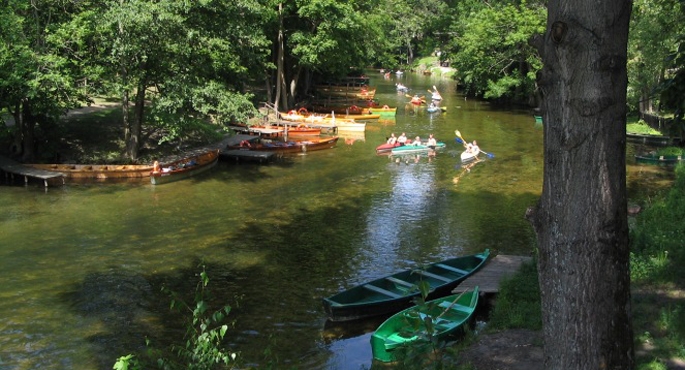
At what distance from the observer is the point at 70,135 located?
2911cm

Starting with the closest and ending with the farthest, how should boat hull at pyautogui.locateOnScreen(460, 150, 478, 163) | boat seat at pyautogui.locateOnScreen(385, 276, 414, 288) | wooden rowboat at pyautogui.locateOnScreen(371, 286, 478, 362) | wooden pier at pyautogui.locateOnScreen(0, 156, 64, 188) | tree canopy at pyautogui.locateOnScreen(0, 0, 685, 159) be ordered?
1. wooden rowboat at pyautogui.locateOnScreen(371, 286, 478, 362)
2. boat seat at pyautogui.locateOnScreen(385, 276, 414, 288)
3. tree canopy at pyautogui.locateOnScreen(0, 0, 685, 159)
4. wooden pier at pyautogui.locateOnScreen(0, 156, 64, 188)
5. boat hull at pyautogui.locateOnScreen(460, 150, 478, 163)

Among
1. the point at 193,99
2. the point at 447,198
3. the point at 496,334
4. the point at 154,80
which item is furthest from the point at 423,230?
the point at 154,80

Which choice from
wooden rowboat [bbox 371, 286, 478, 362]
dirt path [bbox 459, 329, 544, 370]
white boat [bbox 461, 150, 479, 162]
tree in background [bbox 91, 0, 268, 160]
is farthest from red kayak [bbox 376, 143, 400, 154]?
dirt path [bbox 459, 329, 544, 370]

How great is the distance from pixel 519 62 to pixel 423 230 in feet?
118

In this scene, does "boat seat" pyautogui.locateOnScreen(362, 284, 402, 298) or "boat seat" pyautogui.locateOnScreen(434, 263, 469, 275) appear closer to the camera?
"boat seat" pyautogui.locateOnScreen(362, 284, 402, 298)

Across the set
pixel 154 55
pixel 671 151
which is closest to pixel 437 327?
→ pixel 154 55

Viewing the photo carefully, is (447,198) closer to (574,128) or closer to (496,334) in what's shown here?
(496,334)

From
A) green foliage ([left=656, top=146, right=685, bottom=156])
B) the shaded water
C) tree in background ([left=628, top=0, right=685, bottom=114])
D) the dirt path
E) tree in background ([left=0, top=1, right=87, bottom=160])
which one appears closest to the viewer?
the dirt path

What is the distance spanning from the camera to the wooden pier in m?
24.2

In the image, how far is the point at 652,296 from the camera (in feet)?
35.7

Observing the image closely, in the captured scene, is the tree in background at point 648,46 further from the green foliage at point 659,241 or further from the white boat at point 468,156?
the green foliage at point 659,241

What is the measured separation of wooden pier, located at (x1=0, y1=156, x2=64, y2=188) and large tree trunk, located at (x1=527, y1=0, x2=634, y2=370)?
23.5m

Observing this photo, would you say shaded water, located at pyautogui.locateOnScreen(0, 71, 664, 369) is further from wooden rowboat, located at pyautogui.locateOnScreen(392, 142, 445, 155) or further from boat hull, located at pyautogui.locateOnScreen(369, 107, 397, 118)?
boat hull, located at pyautogui.locateOnScreen(369, 107, 397, 118)

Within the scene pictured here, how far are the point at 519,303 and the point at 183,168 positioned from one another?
18.0 meters
